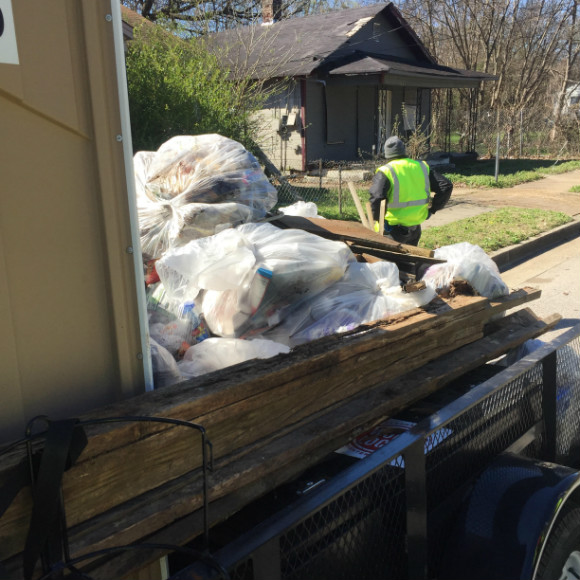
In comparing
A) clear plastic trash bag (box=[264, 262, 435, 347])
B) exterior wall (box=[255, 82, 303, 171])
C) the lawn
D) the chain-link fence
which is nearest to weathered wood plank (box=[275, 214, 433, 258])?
clear plastic trash bag (box=[264, 262, 435, 347])

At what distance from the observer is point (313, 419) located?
6.08 feet

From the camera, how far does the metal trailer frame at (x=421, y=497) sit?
139cm

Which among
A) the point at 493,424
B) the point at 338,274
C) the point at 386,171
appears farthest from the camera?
the point at 386,171

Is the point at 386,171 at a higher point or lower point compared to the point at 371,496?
higher

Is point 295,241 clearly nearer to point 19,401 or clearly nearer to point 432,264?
point 432,264

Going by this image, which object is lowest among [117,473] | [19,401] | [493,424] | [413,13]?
[493,424]

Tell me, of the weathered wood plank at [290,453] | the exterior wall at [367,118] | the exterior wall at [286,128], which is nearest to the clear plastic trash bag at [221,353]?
the weathered wood plank at [290,453]

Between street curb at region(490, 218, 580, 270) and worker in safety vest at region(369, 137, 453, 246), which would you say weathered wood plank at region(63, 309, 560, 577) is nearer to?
worker in safety vest at region(369, 137, 453, 246)

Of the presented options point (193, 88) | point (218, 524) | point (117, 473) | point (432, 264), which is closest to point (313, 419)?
point (218, 524)

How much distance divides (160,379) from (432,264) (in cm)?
160

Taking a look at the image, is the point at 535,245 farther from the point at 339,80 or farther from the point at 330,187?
the point at 339,80

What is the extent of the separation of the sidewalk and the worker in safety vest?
10.0 ft

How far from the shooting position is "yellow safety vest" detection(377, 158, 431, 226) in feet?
19.6

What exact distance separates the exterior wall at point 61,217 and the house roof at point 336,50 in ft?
49.5
